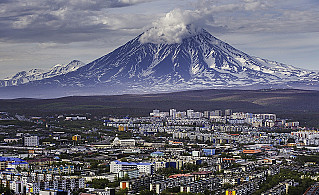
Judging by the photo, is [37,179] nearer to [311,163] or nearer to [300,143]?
[311,163]

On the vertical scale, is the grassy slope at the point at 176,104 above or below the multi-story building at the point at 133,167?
below

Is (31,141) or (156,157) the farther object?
(31,141)

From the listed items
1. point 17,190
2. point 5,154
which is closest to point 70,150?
point 5,154

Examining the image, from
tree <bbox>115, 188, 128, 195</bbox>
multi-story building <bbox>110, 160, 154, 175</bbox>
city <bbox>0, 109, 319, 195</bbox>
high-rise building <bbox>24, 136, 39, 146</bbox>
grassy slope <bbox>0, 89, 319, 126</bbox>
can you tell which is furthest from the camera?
grassy slope <bbox>0, 89, 319, 126</bbox>

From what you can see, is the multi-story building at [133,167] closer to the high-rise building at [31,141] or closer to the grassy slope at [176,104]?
the high-rise building at [31,141]

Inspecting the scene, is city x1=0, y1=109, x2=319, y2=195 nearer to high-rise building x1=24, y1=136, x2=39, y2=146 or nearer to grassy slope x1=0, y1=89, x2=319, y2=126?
high-rise building x1=24, y1=136, x2=39, y2=146

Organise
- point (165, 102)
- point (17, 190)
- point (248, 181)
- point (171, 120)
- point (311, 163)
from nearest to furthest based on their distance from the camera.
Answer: point (17, 190) → point (248, 181) → point (311, 163) → point (171, 120) → point (165, 102)

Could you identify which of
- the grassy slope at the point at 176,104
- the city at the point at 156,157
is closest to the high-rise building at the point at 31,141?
the city at the point at 156,157

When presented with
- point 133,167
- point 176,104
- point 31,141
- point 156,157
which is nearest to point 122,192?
point 133,167

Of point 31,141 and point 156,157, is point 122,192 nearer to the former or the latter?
point 156,157

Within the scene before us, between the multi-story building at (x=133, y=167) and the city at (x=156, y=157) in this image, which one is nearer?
the city at (x=156, y=157)

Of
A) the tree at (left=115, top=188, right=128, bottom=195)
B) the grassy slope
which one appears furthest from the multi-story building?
the grassy slope
